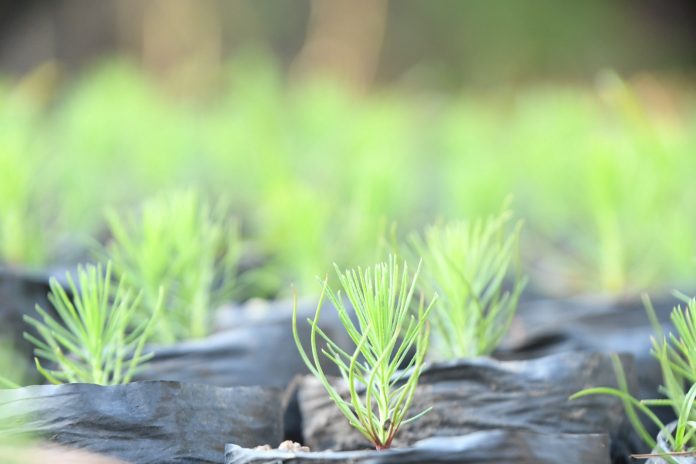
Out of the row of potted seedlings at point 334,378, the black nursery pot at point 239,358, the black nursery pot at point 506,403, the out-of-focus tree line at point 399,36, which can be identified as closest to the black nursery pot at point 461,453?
the row of potted seedlings at point 334,378

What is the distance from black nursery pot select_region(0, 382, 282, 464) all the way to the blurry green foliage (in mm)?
215

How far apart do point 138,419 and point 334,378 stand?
158 mm

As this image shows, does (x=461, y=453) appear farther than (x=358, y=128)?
No

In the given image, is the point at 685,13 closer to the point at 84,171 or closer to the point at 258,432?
the point at 84,171

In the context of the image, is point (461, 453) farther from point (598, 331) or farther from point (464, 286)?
point (598, 331)

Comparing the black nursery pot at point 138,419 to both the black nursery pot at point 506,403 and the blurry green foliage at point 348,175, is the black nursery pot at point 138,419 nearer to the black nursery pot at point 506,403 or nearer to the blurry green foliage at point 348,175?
the black nursery pot at point 506,403

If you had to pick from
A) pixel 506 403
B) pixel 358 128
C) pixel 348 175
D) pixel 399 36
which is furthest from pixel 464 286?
pixel 399 36

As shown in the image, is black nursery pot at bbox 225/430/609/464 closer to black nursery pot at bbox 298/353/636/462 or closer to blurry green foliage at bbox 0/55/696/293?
black nursery pot at bbox 298/353/636/462

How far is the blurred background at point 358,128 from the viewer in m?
1.12

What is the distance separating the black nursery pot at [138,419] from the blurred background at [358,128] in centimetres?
21

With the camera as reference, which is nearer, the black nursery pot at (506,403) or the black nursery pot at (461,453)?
the black nursery pot at (461,453)

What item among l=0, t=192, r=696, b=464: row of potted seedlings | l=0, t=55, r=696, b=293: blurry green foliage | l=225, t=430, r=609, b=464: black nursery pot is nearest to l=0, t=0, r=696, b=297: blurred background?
l=0, t=55, r=696, b=293: blurry green foliage

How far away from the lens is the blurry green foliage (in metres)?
1.09

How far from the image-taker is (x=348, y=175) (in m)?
1.44
